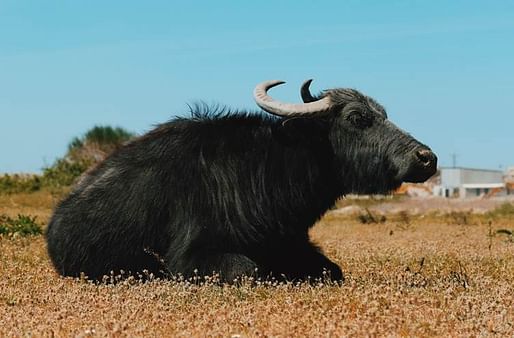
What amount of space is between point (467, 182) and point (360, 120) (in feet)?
221

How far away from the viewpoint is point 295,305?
599cm

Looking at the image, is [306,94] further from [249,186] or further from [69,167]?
[69,167]

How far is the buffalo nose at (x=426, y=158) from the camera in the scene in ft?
24.6

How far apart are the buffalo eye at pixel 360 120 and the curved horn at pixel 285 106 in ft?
0.74

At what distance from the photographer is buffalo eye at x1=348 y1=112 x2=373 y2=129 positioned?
26.1ft

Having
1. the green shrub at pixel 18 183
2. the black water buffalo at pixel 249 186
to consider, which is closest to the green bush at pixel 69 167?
the green shrub at pixel 18 183

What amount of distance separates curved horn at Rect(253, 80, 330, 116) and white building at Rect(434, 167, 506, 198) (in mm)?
54636

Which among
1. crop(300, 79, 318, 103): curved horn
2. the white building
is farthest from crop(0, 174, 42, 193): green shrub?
the white building

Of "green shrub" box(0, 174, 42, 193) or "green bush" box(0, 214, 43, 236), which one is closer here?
"green bush" box(0, 214, 43, 236)

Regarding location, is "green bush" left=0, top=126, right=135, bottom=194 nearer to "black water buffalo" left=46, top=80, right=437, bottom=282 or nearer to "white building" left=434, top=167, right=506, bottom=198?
"black water buffalo" left=46, top=80, right=437, bottom=282

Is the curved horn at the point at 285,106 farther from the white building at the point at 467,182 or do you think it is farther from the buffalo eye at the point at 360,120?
the white building at the point at 467,182

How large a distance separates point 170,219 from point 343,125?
167 cm

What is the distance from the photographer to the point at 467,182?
73625 millimetres

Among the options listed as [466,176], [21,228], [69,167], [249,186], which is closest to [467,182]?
[466,176]
